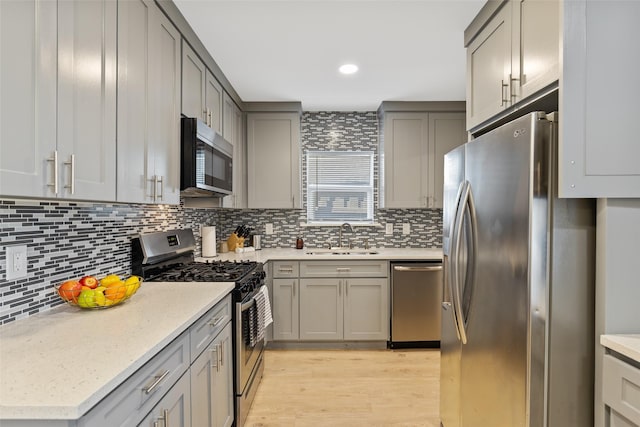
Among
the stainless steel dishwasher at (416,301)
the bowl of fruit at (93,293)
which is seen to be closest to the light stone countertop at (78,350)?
the bowl of fruit at (93,293)

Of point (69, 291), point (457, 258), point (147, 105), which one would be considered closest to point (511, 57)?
point (457, 258)

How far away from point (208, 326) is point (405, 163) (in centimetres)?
276

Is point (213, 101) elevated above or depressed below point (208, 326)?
above

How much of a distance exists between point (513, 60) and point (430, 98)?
78.7 inches

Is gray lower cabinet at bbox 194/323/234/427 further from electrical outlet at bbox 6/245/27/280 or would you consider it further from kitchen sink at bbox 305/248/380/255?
kitchen sink at bbox 305/248/380/255

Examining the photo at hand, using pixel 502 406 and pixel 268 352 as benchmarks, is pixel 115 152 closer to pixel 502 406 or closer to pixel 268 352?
pixel 502 406

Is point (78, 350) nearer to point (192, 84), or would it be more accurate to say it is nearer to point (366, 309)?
point (192, 84)

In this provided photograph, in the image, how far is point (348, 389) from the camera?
8.87 feet

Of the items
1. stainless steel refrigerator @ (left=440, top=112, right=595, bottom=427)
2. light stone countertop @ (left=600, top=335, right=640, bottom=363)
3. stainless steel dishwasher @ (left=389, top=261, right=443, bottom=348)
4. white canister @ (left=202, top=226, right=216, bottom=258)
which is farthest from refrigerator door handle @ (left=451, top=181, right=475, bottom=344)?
white canister @ (left=202, top=226, right=216, bottom=258)

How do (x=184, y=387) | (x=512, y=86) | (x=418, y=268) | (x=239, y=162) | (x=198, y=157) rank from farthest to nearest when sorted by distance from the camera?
1. (x=239, y=162)
2. (x=418, y=268)
3. (x=198, y=157)
4. (x=512, y=86)
5. (x=184, y=387)

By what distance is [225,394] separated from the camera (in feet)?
6.47

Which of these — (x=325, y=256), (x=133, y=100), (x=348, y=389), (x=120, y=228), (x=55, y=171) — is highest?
(x=133, y=100)

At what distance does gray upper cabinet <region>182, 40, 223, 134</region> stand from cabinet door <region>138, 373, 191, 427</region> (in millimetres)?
1552

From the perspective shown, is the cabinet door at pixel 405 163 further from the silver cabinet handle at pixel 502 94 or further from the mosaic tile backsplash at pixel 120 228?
the silver cabinet handle at pixel 502 94
